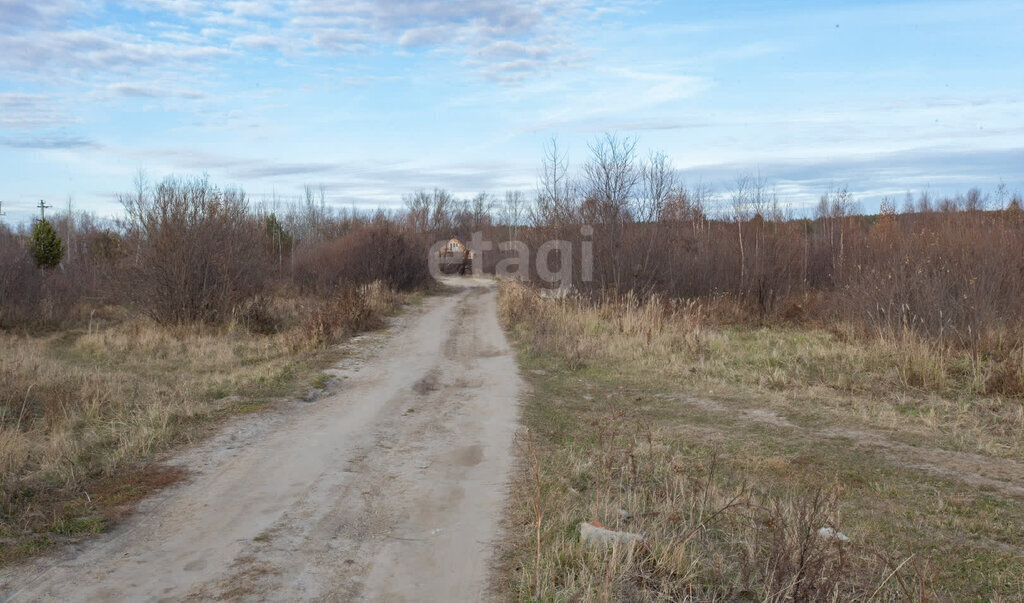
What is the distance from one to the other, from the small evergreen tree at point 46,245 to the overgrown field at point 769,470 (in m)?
26.6

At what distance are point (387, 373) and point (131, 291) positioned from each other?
10299 mm

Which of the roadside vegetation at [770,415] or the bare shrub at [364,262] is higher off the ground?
the bare shrub at [364,262]

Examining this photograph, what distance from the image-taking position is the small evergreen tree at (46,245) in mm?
30516

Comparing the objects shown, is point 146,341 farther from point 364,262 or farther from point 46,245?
point 46,245

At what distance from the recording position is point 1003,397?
9.59m

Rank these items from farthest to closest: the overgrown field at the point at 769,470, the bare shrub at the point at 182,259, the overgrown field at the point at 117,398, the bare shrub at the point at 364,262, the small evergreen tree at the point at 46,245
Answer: the bare shrub at the point at 364,262
the small evergreen tree at the point at 46,245
the bare shrub at the point at 182,259
the overgrown field at the point at 117,398
the overgrown field at the point at 769,470

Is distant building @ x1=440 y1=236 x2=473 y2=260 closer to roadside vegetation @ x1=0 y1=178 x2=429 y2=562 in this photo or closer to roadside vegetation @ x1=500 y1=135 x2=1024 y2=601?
roadside vegetation @ x1=0 y1=178 x2=429 y2=562

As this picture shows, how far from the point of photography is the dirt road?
4133 millimetres

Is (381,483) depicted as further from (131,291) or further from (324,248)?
(324,248)

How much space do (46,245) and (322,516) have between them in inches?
1299

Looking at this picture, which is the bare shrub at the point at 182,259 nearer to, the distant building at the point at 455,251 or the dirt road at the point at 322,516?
the dirt road at the point at 322,516

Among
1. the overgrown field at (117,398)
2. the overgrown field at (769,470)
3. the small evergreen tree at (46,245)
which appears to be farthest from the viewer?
the small evergreen tree at (46,245)

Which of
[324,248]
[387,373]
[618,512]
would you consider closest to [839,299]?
[387,373]

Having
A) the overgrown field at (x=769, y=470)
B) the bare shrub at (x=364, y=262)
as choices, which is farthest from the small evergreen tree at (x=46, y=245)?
the overgrown field at (x=769, y=470)
